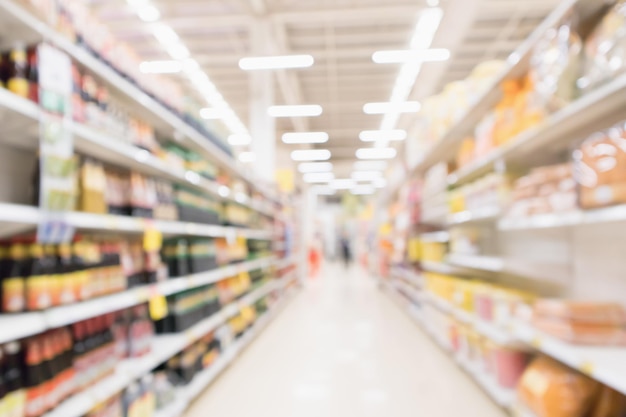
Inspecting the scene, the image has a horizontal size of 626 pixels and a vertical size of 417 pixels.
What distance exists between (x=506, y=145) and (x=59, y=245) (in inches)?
98.0

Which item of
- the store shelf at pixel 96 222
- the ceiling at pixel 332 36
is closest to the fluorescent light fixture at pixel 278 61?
the ceiling at pixel 332 36

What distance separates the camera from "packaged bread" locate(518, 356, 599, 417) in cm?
199

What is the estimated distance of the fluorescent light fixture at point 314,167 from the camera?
18562 millimetres

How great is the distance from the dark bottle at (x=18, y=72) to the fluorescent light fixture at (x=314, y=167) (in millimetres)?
16652

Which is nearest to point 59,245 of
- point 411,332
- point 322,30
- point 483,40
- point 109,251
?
point 109,251

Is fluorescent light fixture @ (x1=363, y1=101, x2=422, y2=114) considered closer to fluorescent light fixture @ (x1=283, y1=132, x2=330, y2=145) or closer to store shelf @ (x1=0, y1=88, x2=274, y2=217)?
fluorescent light fixture @ (x1=283, y1=132, x2=330, y2=145)

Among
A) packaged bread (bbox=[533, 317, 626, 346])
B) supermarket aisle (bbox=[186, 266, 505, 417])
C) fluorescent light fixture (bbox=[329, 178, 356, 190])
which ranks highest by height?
fluorescent light fixture (bbox=[329, 178, 356, 190])

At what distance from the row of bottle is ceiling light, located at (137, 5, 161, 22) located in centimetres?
500

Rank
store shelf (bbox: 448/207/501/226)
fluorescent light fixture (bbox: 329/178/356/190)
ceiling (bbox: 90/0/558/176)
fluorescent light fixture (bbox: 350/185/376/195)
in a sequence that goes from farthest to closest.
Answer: fluorescent light fixture (bbox: 350/185/376/195), fluorescent light fixture (bbox: 329/178/356/190), ceiling (bbox: 90/0/558/176), store shelf (bbox: 448/207/501/226)

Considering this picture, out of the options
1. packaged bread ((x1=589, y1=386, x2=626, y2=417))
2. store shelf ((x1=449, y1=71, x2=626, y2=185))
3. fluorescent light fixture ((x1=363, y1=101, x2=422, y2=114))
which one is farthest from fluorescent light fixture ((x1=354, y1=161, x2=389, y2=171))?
packaged bread ((x1=589, y1=386, x2=626, y2=417))

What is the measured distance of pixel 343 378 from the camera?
12.0 feet

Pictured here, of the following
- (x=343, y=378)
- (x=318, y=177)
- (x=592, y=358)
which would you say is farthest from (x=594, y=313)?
(x=318, y=177)

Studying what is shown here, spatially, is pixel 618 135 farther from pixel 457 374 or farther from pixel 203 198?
pixel 203 198

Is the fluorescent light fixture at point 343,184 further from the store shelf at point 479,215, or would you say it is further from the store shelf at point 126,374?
the store shelf at point 126,374
